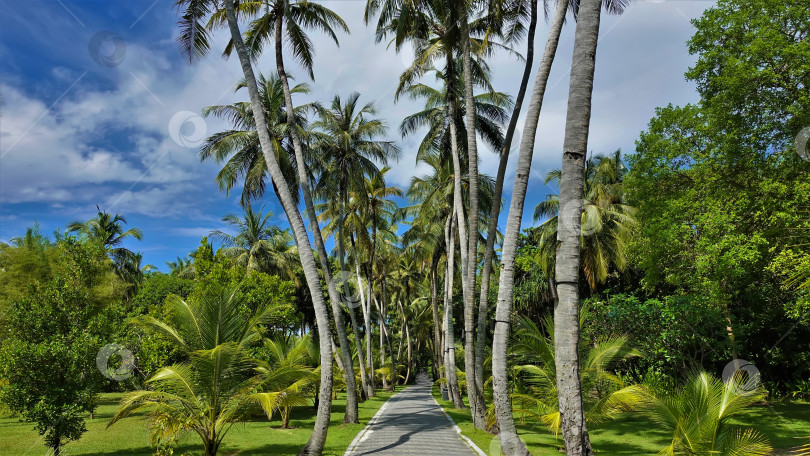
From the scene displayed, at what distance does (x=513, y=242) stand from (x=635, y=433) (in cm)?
825

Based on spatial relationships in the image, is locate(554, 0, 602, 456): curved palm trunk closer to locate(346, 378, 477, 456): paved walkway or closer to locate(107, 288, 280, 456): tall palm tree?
locate(346, 378, 477, 456): paved walkway

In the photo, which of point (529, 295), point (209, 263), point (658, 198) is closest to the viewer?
point (658, 198)

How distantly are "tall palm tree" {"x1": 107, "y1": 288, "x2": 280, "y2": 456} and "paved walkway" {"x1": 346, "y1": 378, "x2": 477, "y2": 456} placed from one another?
2516 mm

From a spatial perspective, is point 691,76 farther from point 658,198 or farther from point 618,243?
point 618,243

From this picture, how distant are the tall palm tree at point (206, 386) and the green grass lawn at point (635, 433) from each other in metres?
4.96

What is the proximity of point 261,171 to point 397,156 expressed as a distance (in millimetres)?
6984

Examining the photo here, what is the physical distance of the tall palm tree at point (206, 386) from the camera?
8.06m

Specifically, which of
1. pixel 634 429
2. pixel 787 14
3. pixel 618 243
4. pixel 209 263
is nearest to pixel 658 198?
pixel 787 14

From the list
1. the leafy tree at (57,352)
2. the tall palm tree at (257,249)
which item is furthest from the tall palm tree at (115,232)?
the leafy tree at (57,352)

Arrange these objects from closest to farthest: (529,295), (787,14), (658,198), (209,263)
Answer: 1. (787,14)
2. (658,198)
3. (209,263)
4. (529,295)

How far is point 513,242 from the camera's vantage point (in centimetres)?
845

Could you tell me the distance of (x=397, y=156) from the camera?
21.1 metres

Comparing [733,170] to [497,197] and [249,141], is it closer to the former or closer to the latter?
[497,197]

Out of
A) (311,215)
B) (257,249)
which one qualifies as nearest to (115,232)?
(257,249)
